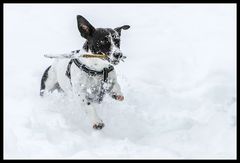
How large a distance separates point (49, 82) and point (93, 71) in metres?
1.09

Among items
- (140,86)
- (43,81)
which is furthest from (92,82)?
(140,86)

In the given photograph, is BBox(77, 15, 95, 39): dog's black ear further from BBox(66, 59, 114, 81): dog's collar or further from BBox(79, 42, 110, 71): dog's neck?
BBox(66, 59, 114, 81): dog's collar

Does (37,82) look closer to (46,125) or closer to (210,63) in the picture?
(46,125)

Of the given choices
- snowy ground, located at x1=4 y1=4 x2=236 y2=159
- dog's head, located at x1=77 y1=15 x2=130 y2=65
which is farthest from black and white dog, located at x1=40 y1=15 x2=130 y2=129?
snowy ground, located at x1=4 y1=4 x2=236 y2=159

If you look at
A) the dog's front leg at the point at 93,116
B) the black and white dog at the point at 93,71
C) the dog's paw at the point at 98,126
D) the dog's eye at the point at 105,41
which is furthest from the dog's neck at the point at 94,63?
the dog's paw at the point at 98,126

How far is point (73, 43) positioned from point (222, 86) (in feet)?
11.2

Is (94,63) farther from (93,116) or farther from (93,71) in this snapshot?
(93,116)

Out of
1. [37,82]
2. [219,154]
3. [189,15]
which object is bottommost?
[219,154]

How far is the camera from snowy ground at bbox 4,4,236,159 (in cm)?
662

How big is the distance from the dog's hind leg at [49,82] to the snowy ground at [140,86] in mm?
122

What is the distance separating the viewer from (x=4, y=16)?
40.4 ft

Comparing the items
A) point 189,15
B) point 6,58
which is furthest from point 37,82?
point 189,15

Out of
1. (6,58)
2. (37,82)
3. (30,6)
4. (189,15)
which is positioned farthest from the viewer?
(30,6)

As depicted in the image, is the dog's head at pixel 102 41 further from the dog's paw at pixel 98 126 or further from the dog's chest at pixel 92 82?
the dog's paw at pixel 98 126
